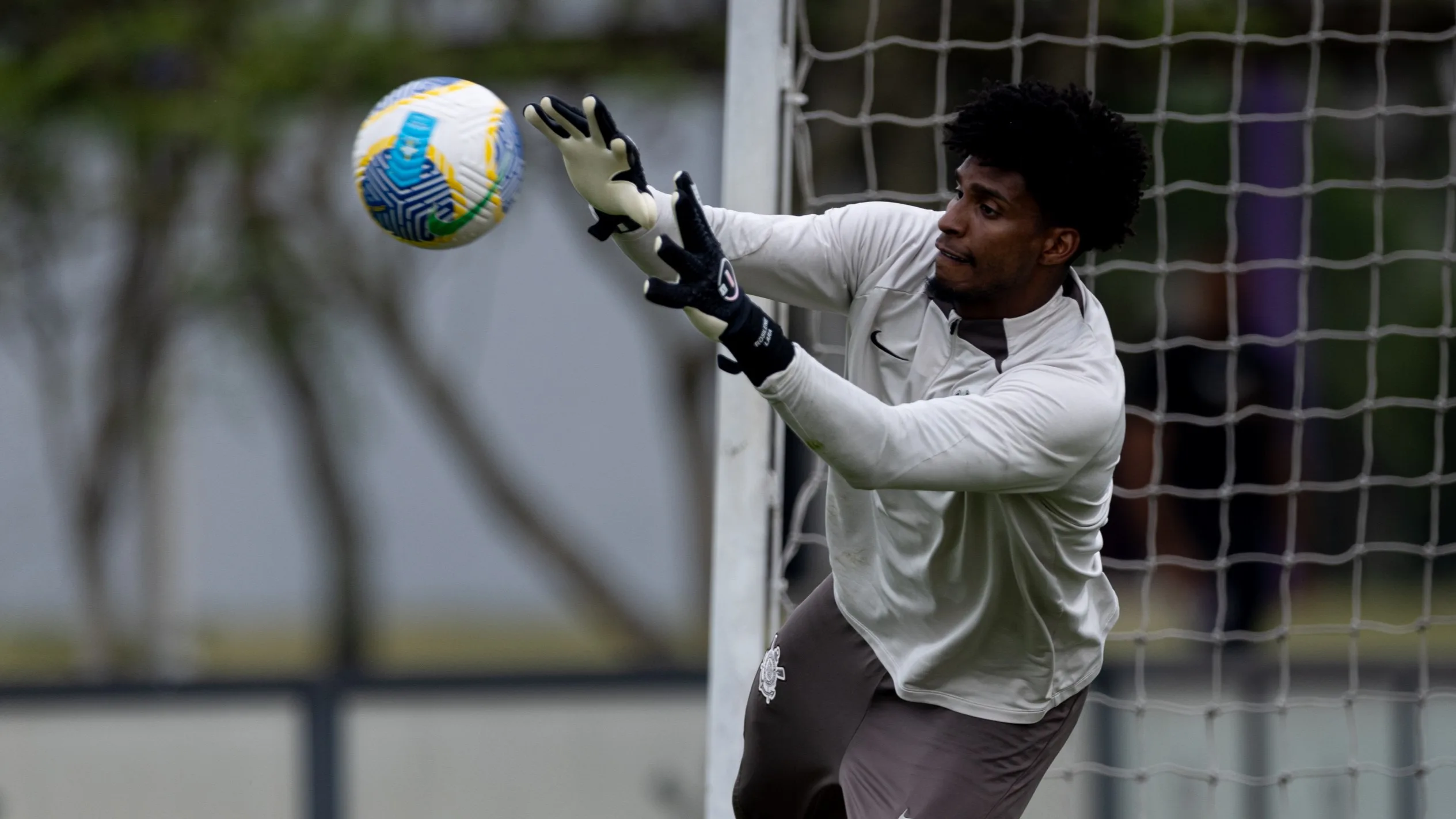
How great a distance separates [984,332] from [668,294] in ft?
2.49

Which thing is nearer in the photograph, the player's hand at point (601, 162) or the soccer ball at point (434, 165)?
the player's hand at point (601, 162)

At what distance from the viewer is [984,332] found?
319 centimetres

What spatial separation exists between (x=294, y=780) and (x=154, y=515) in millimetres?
4184

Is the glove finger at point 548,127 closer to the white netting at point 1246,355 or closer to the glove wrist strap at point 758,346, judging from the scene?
the glove wrist strap at point 758,346

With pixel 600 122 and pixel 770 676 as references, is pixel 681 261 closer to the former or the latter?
pixel 600 122

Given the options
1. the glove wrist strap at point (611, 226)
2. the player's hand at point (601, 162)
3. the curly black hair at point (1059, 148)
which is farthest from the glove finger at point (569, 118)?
the curly black hair at point (1059, 148)

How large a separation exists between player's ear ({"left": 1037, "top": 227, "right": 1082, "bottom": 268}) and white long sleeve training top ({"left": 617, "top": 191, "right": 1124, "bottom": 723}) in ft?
0.28

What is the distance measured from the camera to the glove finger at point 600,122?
3131mm

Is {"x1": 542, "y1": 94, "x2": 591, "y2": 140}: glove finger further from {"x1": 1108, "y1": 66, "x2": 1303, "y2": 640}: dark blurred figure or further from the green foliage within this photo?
the green foliage

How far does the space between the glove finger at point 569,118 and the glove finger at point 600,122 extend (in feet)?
0.07

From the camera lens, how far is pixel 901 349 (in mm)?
3312

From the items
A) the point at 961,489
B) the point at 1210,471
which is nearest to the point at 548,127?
the point at 961,489

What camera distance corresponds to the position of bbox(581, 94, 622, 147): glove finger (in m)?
3.13

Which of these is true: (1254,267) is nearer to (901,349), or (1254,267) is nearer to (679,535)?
(901,349)
